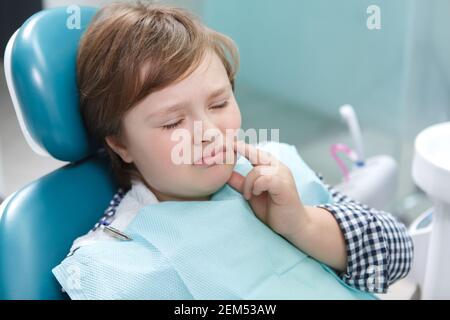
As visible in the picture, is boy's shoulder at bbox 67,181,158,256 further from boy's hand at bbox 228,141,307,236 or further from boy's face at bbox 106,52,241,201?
boy's hand at bbox 228,141,307,236

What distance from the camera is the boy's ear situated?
855 millimetres

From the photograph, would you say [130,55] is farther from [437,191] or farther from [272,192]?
[437,191]

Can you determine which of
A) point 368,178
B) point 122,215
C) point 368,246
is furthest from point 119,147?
point 368,178

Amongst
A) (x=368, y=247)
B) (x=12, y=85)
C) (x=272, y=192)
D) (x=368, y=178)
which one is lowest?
(x=368, y=178)

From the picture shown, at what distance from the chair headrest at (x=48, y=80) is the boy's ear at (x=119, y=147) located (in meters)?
0.04

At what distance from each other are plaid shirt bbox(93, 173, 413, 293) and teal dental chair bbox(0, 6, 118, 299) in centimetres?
6

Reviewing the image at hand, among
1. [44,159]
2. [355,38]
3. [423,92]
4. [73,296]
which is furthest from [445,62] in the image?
[73,296]

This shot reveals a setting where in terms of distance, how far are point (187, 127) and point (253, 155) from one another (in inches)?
4.6

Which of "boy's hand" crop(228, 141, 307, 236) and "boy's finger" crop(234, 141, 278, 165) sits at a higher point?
"boy's finger" crop(234, 141, 278, 165)

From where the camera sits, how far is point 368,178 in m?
1.44

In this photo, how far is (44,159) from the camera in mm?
971

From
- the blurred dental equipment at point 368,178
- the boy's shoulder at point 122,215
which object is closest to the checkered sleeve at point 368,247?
the boy's shoulder at point 122,215

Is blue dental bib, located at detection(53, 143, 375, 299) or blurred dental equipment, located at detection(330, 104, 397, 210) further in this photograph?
blurred dental equipment, located at detection(330, 104, 397, 210)

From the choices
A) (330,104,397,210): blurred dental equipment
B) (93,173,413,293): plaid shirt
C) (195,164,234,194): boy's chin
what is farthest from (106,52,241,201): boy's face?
(330,104,397,210): blurred dental equipment
